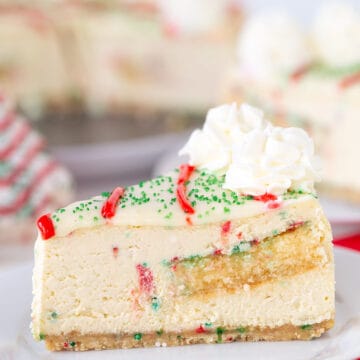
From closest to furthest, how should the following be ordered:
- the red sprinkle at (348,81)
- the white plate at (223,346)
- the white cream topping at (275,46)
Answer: the white plate at (223,346) → the red sprinkle at (348,81) → the white cream topping at (275,46)

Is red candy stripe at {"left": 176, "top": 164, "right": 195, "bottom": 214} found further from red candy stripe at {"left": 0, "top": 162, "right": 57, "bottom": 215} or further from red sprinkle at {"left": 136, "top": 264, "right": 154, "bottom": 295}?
red candy stripe at {"left": 0, "top": 162, "right": 57, "bottom": 215}

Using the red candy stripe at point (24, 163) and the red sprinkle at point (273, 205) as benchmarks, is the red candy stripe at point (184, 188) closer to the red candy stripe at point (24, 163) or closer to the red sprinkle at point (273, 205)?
the red sprinkle at point (273, 205)

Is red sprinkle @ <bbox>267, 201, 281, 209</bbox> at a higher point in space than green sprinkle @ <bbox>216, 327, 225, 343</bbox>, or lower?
higher

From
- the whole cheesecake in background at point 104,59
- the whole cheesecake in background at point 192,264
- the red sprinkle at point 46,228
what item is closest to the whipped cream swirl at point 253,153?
the whole cheesecake in background at point 192,264

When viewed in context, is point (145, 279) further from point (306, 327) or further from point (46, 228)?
point (306, 327)

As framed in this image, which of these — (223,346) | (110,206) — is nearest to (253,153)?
(110,206)

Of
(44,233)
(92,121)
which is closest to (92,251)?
(44,233)

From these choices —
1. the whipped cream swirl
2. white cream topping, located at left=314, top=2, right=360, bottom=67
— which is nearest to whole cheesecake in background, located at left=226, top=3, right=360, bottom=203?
white cream topping, located at left=314, top=2, right=360, bottom=67
